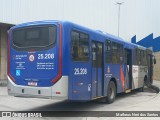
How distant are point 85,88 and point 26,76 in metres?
2.10

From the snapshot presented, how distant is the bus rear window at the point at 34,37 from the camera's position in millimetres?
10883

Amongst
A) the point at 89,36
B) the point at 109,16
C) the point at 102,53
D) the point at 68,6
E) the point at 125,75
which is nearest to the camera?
the point at 89,36

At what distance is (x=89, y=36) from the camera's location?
40.2 ft

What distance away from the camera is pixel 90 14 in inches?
1374

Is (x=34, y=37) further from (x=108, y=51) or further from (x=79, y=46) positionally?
(x=108, y=51)

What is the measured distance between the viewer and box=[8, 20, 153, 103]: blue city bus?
10578 millimetres

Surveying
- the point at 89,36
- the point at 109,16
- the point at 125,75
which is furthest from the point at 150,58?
the point at 109,16

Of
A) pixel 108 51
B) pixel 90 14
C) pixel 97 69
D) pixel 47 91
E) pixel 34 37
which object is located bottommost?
pixel 47 91

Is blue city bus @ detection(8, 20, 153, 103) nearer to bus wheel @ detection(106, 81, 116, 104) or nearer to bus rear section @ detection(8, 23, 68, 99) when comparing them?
bus rear section @ detection(8, 23, 68, 99)

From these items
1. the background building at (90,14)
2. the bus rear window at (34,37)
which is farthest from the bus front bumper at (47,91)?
the background building at (90,14)

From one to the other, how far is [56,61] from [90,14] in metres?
24.9

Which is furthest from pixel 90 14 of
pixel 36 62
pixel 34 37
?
pixel 36 62

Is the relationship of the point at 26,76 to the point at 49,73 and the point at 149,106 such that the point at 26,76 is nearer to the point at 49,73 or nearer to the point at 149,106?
the point at 49,73

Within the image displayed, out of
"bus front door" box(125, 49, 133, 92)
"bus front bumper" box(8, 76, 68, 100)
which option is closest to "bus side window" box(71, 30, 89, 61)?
"bus front bumper" box(8, 76, 68, 100)
